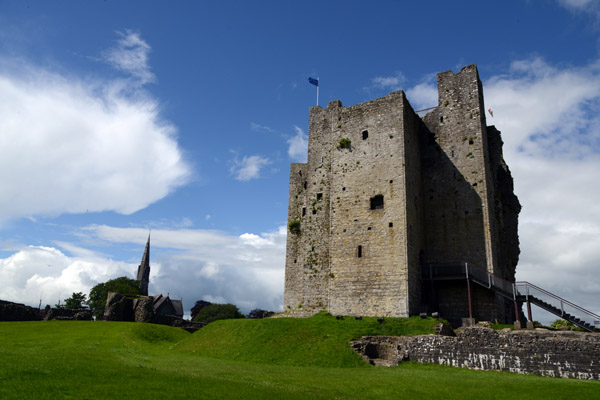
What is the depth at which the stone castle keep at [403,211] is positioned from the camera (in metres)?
25.3

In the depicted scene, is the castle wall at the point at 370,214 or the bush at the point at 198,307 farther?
the bush at the point at 198,307

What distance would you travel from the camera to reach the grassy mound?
1783cm

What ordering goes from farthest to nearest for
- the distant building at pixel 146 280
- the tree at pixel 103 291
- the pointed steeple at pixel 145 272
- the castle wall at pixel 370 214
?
the pointed steeple at pixel 145 272 → the distant building at pixel 146 280 → the tree at pixel 103 291 → the castle wall at pixel 370 214

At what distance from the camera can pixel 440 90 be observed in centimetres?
3081

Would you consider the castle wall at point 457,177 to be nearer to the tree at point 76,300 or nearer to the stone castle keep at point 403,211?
the stone castle keep at point 403,211

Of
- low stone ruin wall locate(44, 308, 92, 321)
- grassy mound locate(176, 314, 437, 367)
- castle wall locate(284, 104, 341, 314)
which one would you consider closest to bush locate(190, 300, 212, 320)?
low stone ruin wall locate(44, 308, 92, 321)

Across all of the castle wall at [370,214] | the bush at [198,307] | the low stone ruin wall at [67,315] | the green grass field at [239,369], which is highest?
the castle wall at [370,214]

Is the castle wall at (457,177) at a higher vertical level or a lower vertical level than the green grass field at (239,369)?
higher

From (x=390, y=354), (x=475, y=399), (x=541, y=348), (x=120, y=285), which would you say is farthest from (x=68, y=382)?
(x=120, y=285)

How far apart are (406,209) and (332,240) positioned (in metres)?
5.19

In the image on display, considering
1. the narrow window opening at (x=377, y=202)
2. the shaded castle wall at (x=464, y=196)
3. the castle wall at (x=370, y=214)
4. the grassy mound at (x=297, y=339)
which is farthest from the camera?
the narrow window opening at (x=377, y=202)

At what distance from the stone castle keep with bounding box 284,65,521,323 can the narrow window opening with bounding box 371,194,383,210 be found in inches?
2.5

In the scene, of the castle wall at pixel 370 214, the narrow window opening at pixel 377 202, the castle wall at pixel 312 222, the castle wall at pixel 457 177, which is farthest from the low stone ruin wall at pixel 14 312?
the castle wall at pixel 457 177

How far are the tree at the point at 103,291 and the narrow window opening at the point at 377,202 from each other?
50.4m
